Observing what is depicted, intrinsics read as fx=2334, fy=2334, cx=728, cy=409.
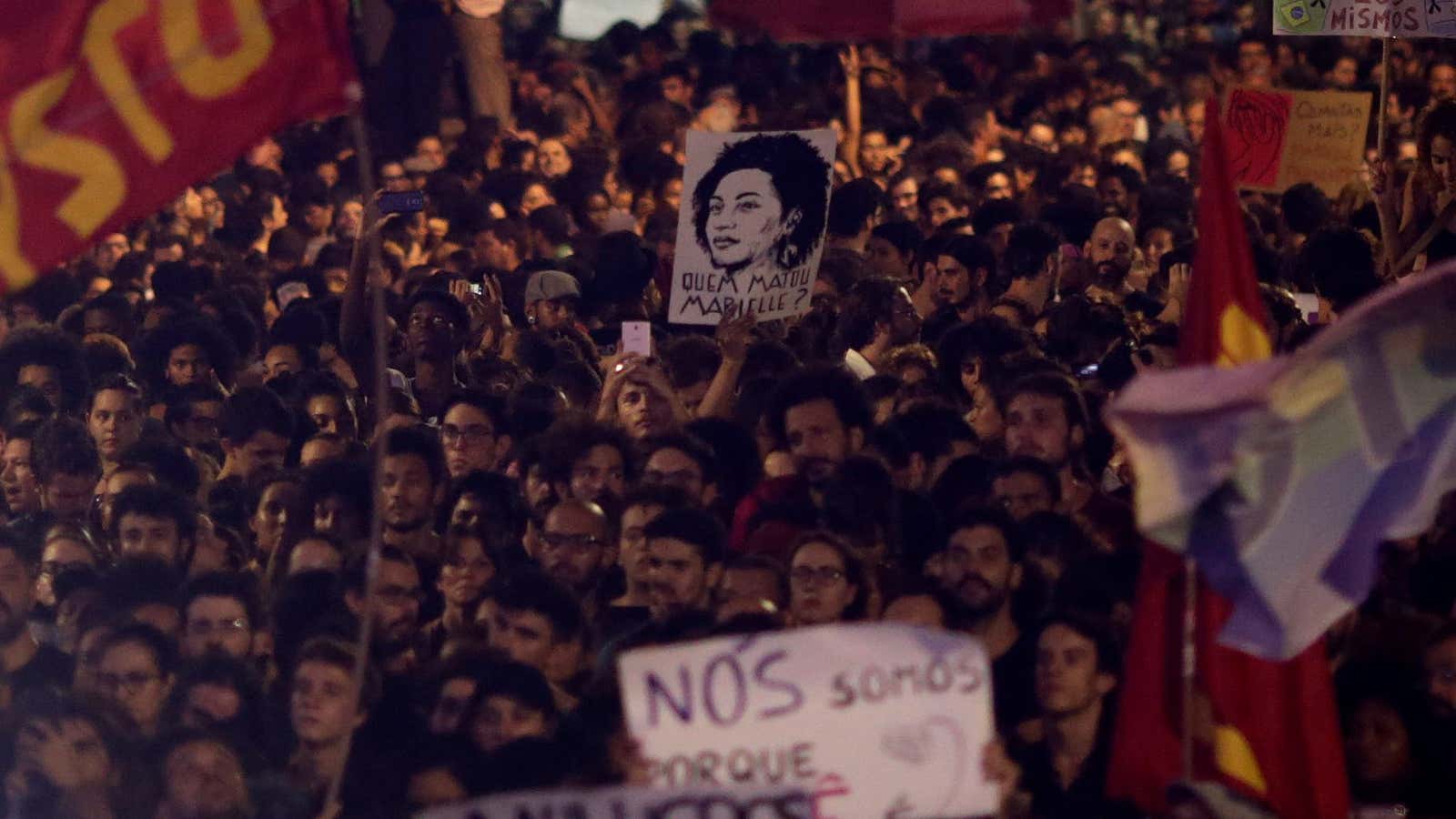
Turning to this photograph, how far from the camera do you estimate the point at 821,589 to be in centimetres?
594

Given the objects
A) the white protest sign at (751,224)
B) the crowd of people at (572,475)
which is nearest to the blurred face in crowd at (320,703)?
the crowd of people at (572,475)

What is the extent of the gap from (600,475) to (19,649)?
1.80 metres

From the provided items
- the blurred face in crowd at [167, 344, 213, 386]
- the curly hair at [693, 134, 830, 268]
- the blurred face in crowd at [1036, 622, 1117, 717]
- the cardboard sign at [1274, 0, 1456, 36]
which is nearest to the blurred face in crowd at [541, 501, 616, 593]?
the blurred face in crowd at [1036, 622, 1117, 717]

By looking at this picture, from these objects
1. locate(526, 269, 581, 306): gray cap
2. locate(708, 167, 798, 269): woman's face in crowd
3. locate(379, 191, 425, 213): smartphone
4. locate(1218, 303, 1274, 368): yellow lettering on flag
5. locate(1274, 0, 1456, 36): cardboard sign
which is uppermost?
locate(1274, 0, 1456, 36): cardboard sign

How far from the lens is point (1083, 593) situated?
5.86 meters

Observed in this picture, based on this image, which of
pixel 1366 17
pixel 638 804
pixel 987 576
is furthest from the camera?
pixel 1366 17

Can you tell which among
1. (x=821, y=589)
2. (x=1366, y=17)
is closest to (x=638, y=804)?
(x=821, y=589)

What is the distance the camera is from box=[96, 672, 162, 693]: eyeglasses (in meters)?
5.98

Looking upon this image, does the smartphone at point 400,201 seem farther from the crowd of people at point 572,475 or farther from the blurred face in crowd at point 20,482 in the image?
the blurred face in crowd at point 20,482

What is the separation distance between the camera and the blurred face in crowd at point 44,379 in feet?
30.5

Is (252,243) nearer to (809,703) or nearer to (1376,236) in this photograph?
(1376,236)

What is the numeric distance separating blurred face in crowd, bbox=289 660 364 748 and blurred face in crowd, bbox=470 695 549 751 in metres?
0.46

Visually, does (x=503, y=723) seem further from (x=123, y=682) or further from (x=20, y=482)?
(x=20, y=482)

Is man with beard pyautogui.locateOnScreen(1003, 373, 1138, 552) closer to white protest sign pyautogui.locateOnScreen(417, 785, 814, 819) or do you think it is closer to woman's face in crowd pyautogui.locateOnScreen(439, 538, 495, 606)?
woman's face in crowd pyautogui.locateOnScreen(439, 538, 495, 606)
